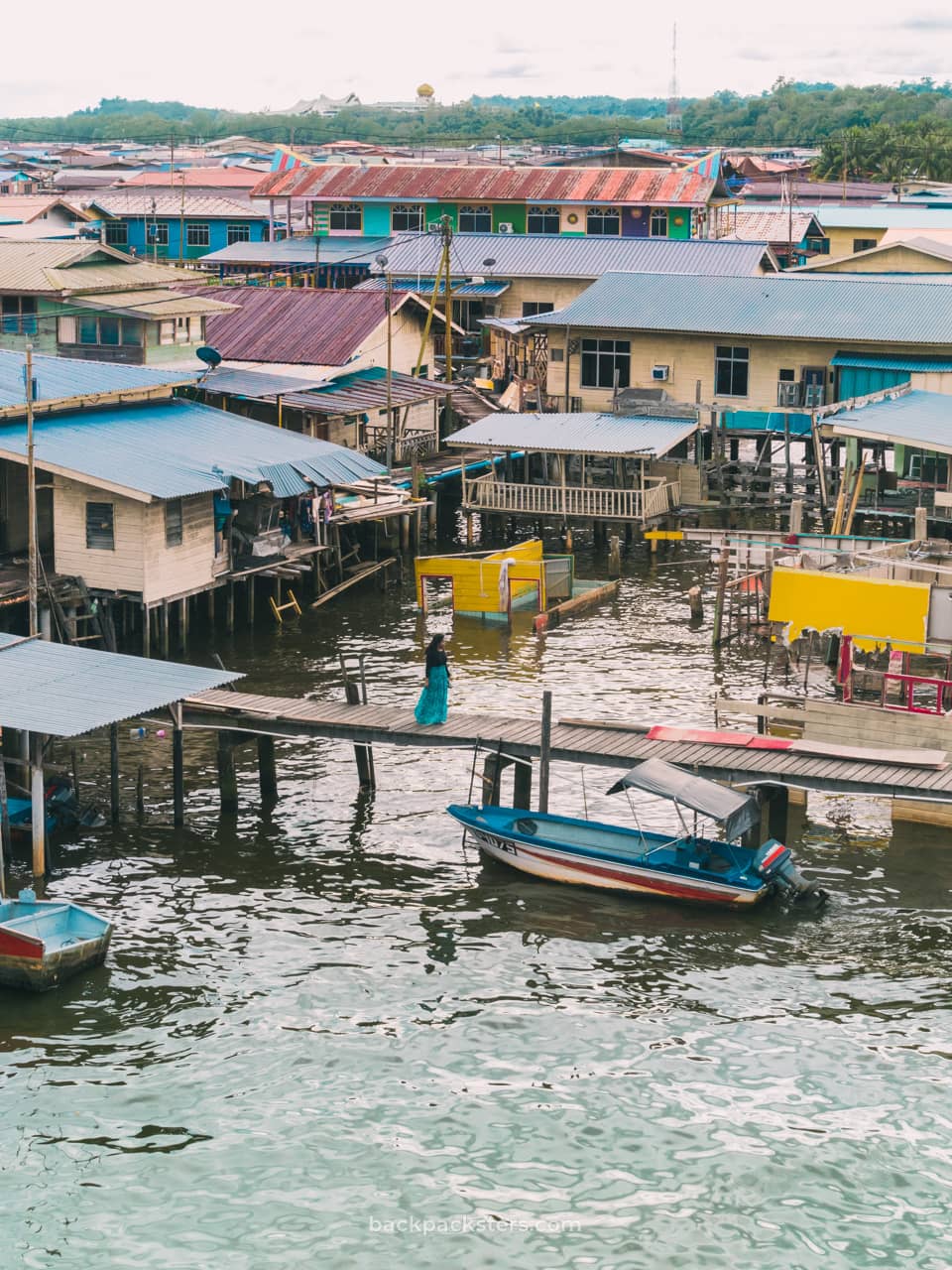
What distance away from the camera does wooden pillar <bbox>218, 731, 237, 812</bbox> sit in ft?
Result: 110

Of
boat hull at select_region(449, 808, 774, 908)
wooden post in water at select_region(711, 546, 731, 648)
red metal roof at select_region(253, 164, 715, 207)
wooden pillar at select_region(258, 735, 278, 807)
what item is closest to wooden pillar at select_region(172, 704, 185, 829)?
wooden pillar at select_region(258, 735, 278, 807)

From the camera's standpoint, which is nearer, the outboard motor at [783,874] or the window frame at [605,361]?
the outboard motor at [783,874]

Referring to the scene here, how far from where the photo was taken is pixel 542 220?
86.0 meters

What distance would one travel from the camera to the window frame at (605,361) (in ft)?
211

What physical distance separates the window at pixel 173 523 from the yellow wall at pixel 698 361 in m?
23.9

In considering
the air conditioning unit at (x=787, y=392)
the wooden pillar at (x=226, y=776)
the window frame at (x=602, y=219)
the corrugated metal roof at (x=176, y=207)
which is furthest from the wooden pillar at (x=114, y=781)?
the corrugated metal roof at (x=176, y=207)

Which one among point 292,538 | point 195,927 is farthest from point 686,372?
point 195,927

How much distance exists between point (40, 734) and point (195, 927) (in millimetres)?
4434

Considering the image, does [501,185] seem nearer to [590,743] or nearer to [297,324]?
[297,324]

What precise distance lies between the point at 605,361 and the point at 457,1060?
4351 cm

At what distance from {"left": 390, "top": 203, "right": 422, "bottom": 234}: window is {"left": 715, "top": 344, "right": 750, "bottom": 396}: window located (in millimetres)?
29765

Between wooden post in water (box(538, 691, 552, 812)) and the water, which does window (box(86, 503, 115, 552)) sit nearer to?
the water

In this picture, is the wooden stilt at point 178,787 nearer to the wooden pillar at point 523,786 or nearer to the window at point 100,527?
the wooden pillar at point 523,786

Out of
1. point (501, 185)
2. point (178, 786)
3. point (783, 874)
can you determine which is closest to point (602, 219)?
point (501, 185)
